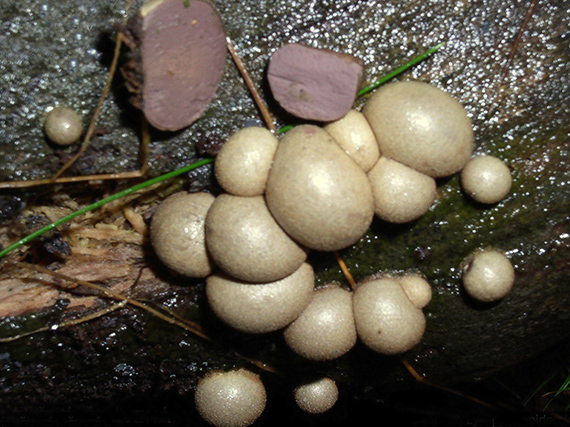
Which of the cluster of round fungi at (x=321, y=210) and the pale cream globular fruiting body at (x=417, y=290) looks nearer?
the cluster of round fungi at (x=321, y=210)

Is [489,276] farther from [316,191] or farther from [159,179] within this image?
[159,179]

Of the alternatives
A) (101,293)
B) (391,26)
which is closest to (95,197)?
(101,293)

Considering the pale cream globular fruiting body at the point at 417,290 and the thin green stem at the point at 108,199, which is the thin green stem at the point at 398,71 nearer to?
the thin green stem at the point at 108,199

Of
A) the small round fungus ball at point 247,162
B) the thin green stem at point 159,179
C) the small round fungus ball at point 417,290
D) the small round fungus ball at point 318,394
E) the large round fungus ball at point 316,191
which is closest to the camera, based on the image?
the large round fungus ball at point 316,191

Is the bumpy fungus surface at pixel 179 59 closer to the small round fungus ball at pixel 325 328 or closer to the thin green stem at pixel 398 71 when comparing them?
the thin green stem at pixel 398 71

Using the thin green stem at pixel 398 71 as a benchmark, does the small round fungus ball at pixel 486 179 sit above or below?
below

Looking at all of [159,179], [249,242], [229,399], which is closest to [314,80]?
[249,242]

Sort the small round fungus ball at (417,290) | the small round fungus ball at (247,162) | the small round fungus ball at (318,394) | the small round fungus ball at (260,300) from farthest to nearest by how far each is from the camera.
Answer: the small round fungus ball at (318,394) → the small round fungus ball at (417,290) → the small round fungus ball at (260,300) → the small round fungus ball at (247,162)

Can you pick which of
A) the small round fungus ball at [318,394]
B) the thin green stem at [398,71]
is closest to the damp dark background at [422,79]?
the thin green stem at [398,71]

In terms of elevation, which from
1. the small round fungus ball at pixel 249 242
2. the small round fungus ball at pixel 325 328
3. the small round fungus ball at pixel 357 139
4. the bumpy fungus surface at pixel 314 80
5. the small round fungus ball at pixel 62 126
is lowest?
the small round fungus ball at pixel 325 328
